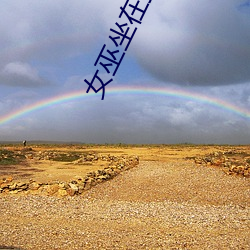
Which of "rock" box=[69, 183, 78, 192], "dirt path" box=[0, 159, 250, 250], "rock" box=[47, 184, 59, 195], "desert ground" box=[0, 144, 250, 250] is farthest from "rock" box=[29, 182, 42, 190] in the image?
"rock" box=[69, 183, 78, 192]

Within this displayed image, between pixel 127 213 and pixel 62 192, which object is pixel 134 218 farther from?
pixel 62 192

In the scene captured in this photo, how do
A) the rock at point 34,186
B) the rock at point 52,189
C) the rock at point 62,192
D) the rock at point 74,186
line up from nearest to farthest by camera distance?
1. the rock at point 62,192
2. the rock at point 52,189
3. the rock at point 74,186
4. the rock at point 34,186

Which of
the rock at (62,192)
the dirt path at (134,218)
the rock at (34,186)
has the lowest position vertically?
the dirt path at (134,218)

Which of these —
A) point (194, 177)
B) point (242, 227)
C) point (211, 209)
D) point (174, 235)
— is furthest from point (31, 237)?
point (194, 177)

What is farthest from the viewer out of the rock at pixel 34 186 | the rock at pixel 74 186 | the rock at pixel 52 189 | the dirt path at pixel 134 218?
the rock at pixel 34 186

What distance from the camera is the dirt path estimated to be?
10.7 metres

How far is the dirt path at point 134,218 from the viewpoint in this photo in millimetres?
10713

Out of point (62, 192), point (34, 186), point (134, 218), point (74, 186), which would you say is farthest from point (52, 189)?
point (134, 218)

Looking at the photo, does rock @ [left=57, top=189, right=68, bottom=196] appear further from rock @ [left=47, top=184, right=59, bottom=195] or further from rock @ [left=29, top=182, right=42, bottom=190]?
rock @ [left=29, top=182, right=42, bottom=190]

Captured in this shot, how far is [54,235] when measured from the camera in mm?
11328

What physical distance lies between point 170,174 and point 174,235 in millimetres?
15638

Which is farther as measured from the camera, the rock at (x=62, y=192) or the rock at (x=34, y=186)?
the rock at (x=34, y=186)

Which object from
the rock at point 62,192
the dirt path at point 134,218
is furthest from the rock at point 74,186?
the dirt path at point 134,218

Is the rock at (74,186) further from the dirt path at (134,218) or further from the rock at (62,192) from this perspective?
the dirt path at (134,218)
